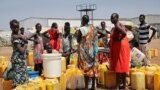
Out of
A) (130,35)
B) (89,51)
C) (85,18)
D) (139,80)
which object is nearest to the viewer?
(85,18)

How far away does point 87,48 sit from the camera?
9.03 meters

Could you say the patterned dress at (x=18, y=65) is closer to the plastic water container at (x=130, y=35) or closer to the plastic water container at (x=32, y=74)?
the plastic water container at (x=32, y=74)

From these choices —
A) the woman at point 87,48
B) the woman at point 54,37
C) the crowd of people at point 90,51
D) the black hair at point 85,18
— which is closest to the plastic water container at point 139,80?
the crowd of people at point 90,51

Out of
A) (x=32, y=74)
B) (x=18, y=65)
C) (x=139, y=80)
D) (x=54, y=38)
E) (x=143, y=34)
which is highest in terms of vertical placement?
(x=143, y=34)

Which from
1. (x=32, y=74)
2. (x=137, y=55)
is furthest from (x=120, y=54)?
(x=32, y=74)

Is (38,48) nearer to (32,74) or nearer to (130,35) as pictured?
(32,74)

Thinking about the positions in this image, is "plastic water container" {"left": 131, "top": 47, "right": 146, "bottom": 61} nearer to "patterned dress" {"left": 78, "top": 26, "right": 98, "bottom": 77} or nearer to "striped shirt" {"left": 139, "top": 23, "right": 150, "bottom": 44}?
"striped shirt" {"left": 139, "top": 23, "right": 150, "bottom": 44}

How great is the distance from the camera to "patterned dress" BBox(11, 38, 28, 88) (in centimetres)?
779

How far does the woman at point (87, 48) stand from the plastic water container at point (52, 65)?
0.56 m

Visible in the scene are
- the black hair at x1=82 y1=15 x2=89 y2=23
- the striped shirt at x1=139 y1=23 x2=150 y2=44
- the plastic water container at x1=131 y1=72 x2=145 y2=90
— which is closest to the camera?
the black hair at x1=82 y1=15 x2=89 y2=23

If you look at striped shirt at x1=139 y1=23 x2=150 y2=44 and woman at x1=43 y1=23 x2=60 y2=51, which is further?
woman at x1=43 y1=23 x2=60 y2=51

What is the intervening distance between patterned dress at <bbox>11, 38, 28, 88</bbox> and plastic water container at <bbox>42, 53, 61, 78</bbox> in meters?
0.97

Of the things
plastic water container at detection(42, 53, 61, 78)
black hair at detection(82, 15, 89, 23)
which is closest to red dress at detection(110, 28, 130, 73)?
black hair at detection(82, 15, 89, 23)

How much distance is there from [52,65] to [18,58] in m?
1.39
